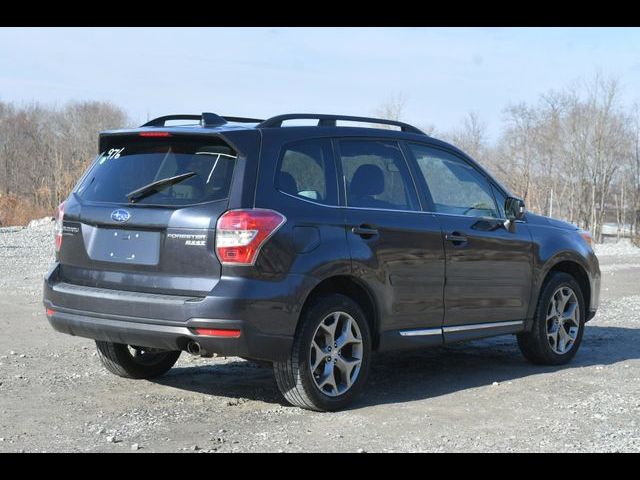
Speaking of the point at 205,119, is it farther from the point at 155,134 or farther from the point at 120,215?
the point at 120,215

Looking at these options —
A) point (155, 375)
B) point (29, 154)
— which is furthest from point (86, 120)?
point (155, 375)

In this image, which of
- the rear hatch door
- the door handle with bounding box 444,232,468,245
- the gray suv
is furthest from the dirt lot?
the door handle with bounding box 444,232,468,245

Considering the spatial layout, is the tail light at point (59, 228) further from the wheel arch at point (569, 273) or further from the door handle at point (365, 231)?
the wheel arch at point (569, 273)

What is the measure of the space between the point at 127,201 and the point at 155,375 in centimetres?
176

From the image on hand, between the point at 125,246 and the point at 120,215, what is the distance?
0.66 ft

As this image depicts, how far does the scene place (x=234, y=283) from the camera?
5680 mm

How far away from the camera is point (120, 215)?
6059mm

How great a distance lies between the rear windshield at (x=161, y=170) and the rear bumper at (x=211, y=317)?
610 millimetres

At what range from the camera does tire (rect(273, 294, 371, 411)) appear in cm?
601

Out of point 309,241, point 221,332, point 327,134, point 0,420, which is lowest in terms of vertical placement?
point 0,420

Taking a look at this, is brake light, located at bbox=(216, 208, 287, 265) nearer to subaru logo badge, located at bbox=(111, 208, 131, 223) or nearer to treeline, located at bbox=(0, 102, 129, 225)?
subaru logo badge, located at bbox=(111, 208, 131, 223)

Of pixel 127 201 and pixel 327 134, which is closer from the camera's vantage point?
pixel 127 201

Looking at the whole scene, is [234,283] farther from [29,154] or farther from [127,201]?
[29,154]
